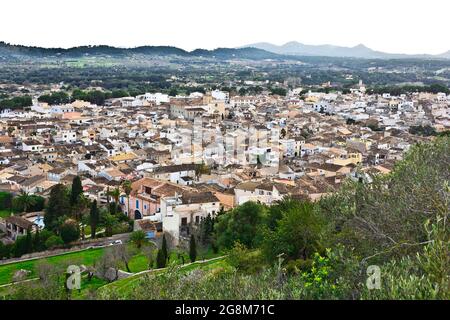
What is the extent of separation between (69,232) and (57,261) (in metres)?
2.20

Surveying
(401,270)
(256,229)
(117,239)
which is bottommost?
(117,239)

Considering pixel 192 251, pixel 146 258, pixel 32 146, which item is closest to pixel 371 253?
pixel 192 251

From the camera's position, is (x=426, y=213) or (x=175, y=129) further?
(x=175, y=129)

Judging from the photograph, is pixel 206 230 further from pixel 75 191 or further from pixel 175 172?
pixel 175 172

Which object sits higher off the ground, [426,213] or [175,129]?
[426,213]

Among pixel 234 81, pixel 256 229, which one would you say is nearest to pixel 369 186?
pixel 256 229

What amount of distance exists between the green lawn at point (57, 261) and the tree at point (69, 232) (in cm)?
96

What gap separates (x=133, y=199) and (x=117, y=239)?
3.88 meters

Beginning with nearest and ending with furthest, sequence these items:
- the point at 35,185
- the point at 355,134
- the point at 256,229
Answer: the point at 256,229, the point at 35,185, the point at 355,134

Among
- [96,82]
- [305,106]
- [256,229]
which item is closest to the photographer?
[256,229]

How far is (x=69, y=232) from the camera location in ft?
83.6

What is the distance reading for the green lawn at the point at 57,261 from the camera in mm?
22578
